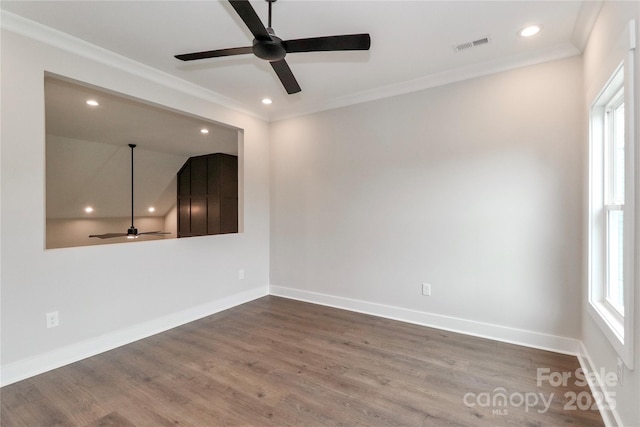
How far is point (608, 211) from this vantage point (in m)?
2.08

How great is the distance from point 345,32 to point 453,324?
293 centimetres

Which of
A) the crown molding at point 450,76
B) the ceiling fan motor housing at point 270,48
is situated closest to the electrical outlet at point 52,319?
the ceiling fan motor housing at point 270,48

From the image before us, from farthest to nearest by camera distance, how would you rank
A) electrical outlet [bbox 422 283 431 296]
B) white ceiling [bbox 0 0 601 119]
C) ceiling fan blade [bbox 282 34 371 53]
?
electrical outlet [bbox 422 283 431 296]
white ceiling [bbox 0 0 601 119]
ceiling fan blade [bbox 282 34 371 53]

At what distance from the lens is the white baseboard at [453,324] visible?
8.48 ft

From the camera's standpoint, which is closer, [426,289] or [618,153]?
[618,153]

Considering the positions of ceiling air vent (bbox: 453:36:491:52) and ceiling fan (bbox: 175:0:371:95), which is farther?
ceiling air vent (bbox: 453:36:491:52)

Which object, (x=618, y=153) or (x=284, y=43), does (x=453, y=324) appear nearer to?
(x=618, y=153)

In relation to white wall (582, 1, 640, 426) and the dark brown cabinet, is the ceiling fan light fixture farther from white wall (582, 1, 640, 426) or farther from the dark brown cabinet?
white wall (582, 1, 640, 426)

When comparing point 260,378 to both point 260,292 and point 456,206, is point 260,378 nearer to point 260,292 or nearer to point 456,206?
point 260,292

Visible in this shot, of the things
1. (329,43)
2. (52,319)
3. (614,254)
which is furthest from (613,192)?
(52,319)

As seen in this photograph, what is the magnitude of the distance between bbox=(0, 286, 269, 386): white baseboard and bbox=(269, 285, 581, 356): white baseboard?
1.10 m

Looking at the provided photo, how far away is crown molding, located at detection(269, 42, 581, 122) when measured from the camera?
2.55 meters

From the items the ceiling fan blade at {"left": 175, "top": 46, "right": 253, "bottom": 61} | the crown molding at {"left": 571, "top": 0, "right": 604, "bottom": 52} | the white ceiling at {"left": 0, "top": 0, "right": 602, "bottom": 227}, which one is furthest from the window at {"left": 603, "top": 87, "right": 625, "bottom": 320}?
the ceiling fan blade at {"left": 175, "top": 46, "right": 253, "bottom": 61}

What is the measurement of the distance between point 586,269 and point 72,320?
417cm
